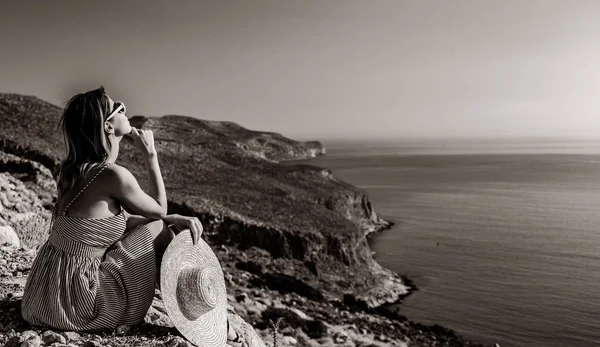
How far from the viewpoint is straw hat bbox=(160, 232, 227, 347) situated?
4.68 m

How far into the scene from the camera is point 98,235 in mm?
4527

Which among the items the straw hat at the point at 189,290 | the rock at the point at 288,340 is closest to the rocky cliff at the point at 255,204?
the rock at the point at 288,340

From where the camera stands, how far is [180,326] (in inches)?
186

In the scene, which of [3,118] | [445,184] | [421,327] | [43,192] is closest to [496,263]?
[421,327]

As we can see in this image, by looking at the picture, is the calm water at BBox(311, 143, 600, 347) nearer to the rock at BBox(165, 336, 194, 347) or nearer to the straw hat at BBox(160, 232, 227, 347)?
the straw hat at BBox(160, 232, 227, 347)

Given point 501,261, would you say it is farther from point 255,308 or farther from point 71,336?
point 71,336

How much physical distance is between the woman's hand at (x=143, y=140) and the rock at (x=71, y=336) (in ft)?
6.14

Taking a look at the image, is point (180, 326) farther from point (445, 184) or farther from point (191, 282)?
point (445, 184)

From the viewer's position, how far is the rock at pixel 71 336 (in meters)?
4.60

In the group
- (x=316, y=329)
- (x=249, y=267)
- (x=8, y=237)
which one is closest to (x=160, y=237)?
(x=8, y=237)

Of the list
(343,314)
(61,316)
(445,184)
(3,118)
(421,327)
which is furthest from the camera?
(445,184)

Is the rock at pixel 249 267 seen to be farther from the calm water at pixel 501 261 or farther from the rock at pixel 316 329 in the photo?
the calm water at pixel 501 261

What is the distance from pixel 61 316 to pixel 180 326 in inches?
44.0

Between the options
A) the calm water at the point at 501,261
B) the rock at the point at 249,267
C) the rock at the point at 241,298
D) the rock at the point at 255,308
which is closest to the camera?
the rock at the point at 255,308
